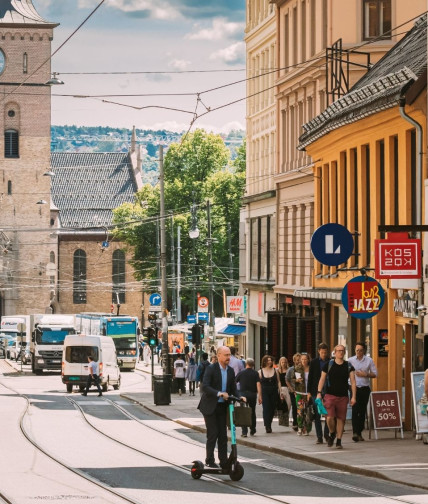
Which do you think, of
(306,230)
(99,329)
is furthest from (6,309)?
(306,230)

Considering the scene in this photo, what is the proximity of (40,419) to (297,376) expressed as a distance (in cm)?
938

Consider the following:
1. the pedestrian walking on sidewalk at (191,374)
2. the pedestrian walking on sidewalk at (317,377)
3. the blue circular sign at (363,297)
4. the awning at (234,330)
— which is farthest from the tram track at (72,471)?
the awning at (234,330)

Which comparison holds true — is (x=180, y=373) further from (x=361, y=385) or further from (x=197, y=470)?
(x=197, y=470)

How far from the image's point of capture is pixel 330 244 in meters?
25.3

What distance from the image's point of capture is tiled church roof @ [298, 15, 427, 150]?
2590 centimetres

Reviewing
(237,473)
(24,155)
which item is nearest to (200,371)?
(237,473)

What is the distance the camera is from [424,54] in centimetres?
2761

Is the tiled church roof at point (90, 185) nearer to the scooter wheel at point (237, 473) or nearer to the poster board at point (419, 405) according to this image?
the poster board at point (419, 405)

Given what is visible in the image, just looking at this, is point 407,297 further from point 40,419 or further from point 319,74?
point 319,74

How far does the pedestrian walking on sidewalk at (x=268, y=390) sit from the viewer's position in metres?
28.1

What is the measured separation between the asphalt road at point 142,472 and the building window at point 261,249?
15686mm

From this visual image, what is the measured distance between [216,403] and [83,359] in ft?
120

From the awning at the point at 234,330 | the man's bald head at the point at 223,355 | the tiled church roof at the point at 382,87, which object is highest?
the tiled church roof at the point at 382,87

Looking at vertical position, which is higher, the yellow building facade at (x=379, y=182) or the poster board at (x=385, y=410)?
the yellow building facade at (x=379, y=182)
